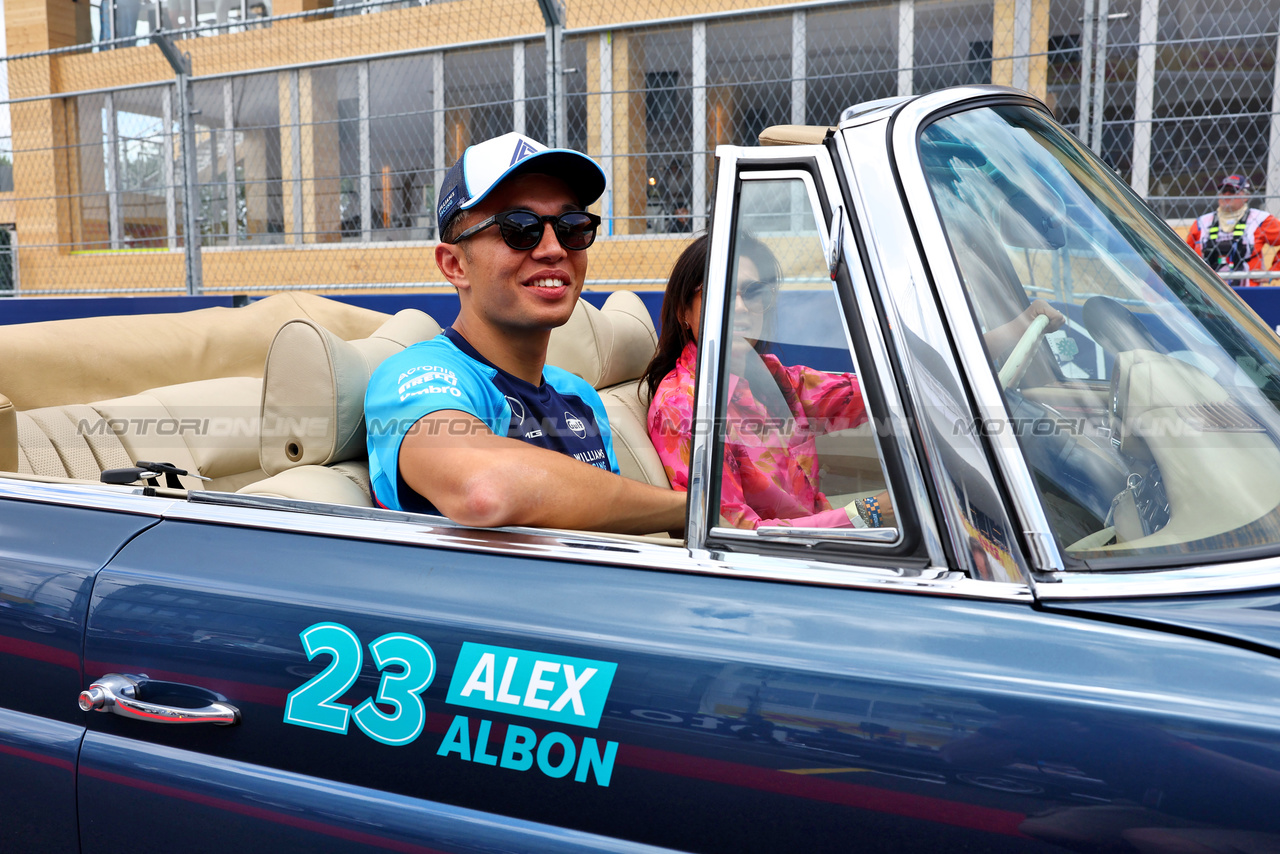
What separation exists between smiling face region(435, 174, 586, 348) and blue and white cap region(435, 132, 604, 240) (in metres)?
0.03

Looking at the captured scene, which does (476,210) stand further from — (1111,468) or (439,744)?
(1111,468)

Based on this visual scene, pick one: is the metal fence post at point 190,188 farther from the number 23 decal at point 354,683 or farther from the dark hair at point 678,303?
the number 23 decal at point 354,683

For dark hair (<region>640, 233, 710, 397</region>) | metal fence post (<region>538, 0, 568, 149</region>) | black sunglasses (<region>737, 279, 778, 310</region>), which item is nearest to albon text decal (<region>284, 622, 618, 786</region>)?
black sunglasses (<region>737, 279, 778, 310</region>)

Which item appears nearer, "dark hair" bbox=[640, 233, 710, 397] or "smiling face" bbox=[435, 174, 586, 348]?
"smiling face" bbox=[435, 174, 586, 348]

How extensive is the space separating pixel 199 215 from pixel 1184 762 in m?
6.31

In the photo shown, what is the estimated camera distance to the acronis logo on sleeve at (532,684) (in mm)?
1055

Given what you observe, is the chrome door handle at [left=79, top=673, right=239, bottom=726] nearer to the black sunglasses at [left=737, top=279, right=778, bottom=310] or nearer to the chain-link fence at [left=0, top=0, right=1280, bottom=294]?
the black sunglasses at [left=737, top=279, right=778, bottom=310]

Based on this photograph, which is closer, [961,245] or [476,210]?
[961,245]

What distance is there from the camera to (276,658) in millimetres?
1197

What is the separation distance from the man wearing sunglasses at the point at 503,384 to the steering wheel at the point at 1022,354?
1.92 feet

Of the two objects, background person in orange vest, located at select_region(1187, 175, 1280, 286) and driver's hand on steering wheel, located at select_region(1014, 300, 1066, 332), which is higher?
background person in orange vest, located at select_region(1187, 175, 1280, 286)

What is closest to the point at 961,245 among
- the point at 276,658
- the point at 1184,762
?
the point at 1184,762

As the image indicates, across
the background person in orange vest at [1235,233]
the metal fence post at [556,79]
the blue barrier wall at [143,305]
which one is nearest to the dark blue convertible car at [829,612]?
the metal fence post at [556,79]

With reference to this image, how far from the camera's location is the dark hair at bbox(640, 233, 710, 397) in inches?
96.2
